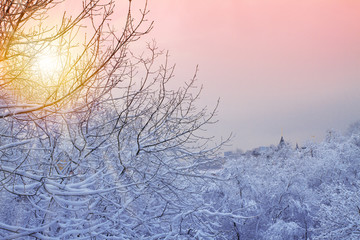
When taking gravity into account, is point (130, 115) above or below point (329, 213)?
above

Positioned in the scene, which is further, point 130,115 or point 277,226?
point 277,226

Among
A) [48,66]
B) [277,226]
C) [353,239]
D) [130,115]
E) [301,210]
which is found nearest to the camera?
[48,66]

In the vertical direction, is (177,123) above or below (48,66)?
below

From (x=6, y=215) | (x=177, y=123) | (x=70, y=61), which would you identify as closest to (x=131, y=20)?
(x=70, y=61)

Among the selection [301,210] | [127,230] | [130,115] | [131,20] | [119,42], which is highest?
[131,20]

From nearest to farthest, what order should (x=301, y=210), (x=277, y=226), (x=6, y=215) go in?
1. (x=6, y=215)
2. (x=277, y=226)
3. (x=301, y=210)

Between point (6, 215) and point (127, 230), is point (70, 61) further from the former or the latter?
point (6, 215)

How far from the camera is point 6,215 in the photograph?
737cm

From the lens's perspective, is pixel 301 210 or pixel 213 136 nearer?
pixel 213 136

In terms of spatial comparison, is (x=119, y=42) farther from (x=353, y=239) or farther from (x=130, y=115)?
(x=353, y=239)

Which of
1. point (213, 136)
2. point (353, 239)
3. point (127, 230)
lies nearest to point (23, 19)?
point (127, 230)

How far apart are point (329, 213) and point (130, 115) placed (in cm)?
1537

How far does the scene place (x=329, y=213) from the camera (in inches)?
696

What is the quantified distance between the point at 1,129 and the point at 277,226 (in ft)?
68.7
